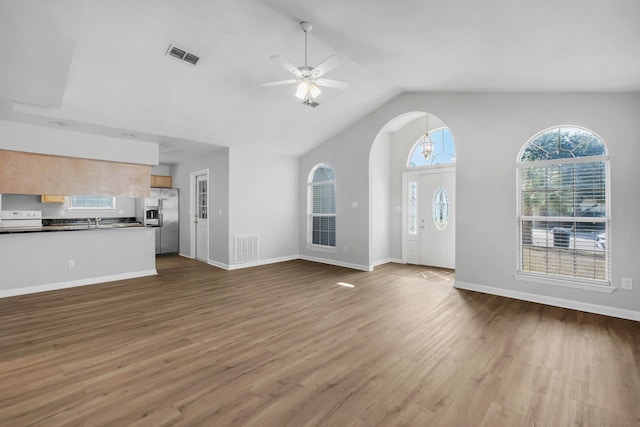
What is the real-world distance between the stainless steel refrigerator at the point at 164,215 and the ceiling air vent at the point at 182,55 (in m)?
4.92

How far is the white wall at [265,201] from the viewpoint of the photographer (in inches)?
253

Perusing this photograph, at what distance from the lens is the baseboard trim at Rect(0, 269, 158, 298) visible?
4484mm

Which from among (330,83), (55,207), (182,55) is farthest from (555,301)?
(55,207)

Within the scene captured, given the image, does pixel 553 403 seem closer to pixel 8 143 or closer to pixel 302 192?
pixel 302 192

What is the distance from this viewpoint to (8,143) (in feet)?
14.9

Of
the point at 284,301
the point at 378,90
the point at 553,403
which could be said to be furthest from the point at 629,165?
the point at 284,301

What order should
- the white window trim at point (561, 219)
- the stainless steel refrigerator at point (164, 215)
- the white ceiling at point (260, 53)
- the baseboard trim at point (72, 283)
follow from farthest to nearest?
the stainless steel refrigerator at point (164, 215)
the baseboard trim at point (72, 283)
the white window trim at point (561, 219)
the white ceiling at point (260, 53)

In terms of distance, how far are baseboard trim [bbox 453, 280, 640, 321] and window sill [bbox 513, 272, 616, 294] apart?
0.19 meters

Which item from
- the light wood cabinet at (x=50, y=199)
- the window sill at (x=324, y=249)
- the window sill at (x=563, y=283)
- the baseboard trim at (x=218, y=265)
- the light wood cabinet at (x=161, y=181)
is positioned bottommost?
the baseboard trim at (x=218, y=265)

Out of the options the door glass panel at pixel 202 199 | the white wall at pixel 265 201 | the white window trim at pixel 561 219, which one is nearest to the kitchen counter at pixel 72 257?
the door glass panel at pixel 202 199

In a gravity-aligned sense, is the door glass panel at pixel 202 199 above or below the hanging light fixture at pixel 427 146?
below

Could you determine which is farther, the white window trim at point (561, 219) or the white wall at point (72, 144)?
the white wall at point (72, 144)

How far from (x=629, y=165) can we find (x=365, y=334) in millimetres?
3723

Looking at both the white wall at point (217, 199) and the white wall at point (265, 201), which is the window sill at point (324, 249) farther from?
the white wall at point (217, 199)
